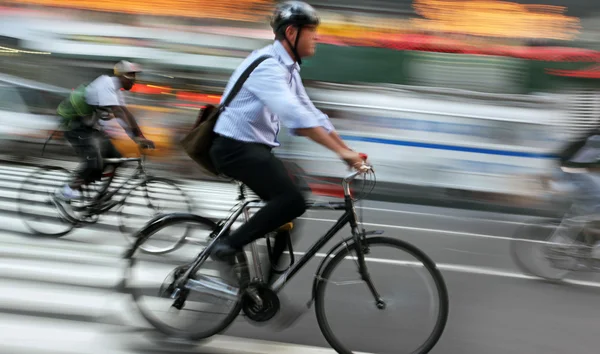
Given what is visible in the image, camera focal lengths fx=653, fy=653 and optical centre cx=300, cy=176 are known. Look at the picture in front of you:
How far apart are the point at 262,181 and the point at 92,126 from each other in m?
3.42

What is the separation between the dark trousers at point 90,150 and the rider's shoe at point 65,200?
0.49 feet

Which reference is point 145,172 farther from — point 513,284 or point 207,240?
point 513,284

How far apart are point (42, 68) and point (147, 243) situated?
32.0 feet

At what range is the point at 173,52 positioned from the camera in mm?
11867

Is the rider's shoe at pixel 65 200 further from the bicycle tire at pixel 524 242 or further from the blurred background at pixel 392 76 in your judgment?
the blurred background at pixel 392 76

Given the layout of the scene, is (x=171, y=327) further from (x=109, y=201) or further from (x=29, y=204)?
(x=29, y=204)

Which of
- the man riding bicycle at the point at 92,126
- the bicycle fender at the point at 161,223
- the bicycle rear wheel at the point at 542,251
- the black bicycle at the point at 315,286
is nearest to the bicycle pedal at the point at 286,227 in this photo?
the black bicycle at the point at 315,286

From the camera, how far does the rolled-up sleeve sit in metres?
3.26

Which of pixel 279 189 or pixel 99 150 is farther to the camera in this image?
pixel 99 150

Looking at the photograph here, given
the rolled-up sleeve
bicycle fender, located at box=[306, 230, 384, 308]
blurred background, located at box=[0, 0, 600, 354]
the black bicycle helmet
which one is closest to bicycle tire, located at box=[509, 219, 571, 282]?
blurred background, located at box=[0, 0, 600, 354]

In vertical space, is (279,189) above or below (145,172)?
above

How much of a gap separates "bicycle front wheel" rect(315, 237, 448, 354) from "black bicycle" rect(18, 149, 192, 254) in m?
3.04


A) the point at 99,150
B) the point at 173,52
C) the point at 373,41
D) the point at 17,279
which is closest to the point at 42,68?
the point at 173,52

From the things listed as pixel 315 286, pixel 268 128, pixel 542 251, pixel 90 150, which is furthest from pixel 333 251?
pixel 90 150
